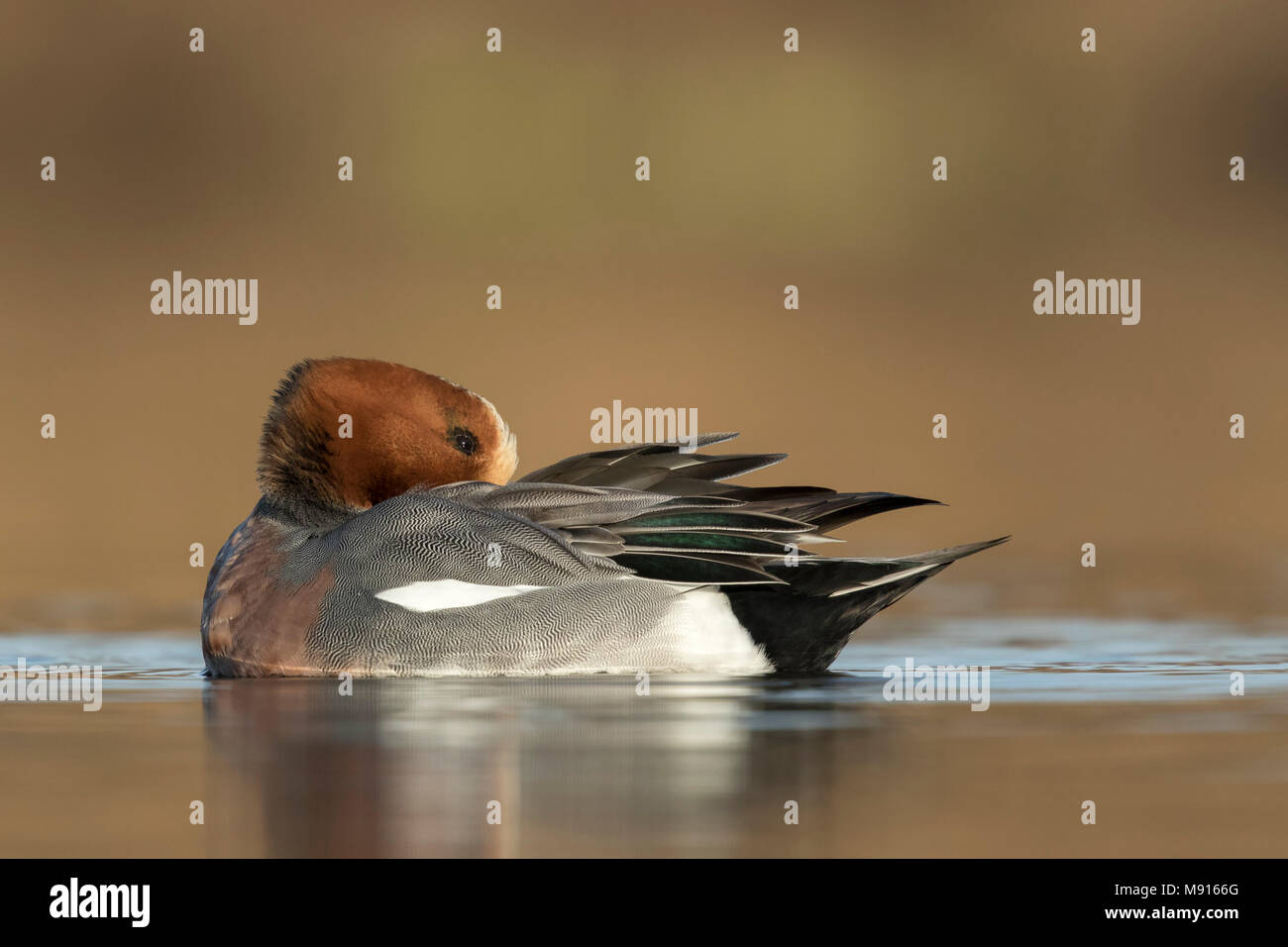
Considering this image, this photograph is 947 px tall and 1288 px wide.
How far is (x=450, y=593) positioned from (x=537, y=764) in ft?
6.03

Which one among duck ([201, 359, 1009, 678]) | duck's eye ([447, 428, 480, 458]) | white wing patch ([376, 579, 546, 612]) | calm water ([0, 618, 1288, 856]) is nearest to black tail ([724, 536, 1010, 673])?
duck ([201, 359, 1009, 678])

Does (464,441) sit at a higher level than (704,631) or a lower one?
higher

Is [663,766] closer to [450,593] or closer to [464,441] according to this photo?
[450,593]

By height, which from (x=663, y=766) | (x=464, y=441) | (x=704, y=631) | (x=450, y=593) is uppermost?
(x=464, y=441)

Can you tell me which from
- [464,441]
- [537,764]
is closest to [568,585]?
[464,441]

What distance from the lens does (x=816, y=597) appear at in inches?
254

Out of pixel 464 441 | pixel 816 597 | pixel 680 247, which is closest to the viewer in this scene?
pixel 816 597

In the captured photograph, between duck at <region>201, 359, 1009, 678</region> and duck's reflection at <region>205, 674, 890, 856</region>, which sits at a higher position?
duck at <region>201, 359, 1009, 678</region>

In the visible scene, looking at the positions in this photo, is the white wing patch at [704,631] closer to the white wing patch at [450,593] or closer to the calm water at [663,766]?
the calm water at [663,766]

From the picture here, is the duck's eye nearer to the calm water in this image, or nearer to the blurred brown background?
the calm water

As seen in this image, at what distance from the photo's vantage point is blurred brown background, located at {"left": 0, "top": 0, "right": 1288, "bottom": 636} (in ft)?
42.1

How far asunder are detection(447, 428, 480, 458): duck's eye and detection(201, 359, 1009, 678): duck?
0.71ft

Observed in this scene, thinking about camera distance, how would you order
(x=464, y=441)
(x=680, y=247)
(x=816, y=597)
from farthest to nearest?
(x=680, y=247), (x=464, y=441), (x=816, y=597)

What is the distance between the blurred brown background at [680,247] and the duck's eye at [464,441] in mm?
4067
